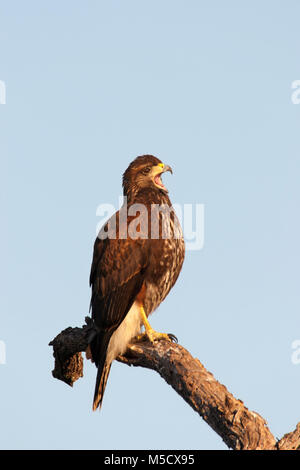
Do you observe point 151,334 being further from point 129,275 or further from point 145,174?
point 145,174

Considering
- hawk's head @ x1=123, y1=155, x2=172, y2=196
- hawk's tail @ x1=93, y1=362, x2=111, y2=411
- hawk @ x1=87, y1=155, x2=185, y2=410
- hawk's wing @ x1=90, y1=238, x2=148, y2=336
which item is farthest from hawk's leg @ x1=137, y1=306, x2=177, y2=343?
hawk's head @ x1=123, y1=155, x2=172, y2=196

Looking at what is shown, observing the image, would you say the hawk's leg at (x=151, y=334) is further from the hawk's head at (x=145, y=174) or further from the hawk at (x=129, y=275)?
the hawk's head at (x=145, y=174)

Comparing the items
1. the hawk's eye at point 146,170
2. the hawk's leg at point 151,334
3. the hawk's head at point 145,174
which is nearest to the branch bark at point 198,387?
the hawk's leg at point 151,334

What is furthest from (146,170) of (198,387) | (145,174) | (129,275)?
(198,387)

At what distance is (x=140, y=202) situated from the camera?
30.5 feet

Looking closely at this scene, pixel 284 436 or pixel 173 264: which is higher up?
pixel 173 264

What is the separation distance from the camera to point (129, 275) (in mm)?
8836

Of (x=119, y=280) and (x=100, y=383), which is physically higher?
(x=119, y=280)

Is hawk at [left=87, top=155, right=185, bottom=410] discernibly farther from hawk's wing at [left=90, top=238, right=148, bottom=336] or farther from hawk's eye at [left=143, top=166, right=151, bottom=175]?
hawk's eye at [left=143, top=166, right=151, bottom=175]

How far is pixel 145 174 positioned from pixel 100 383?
9.07 feet
